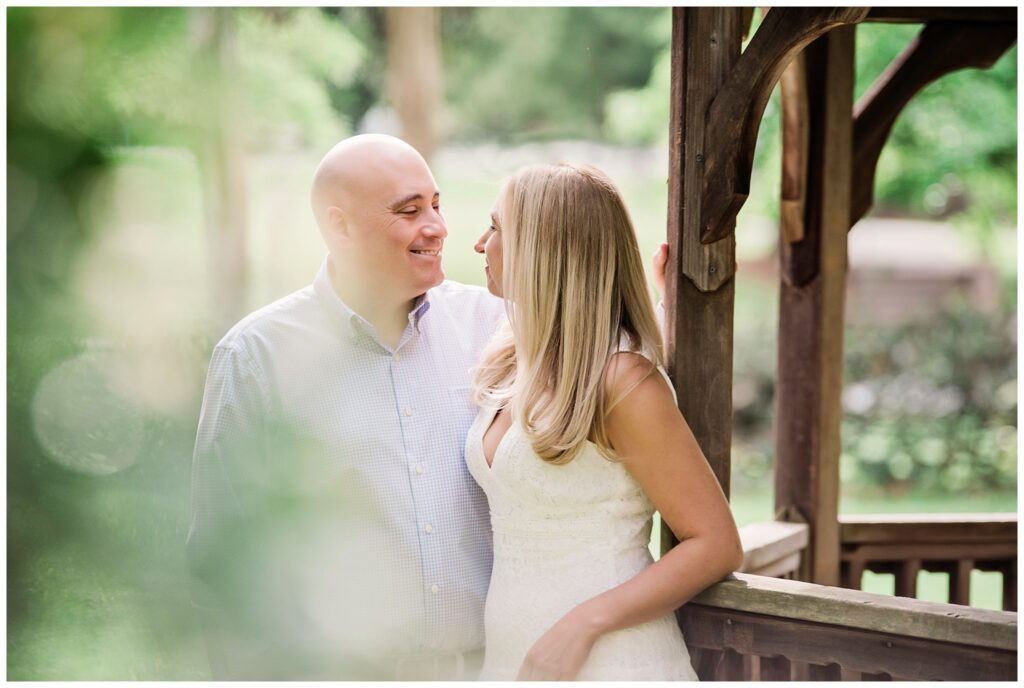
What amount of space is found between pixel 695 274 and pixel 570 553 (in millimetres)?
653

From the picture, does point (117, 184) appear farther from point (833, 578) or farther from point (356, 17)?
point (356, 17)

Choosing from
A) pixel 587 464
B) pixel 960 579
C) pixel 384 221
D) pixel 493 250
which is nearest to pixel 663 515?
pixel 587 464

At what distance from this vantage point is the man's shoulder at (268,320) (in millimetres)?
2416

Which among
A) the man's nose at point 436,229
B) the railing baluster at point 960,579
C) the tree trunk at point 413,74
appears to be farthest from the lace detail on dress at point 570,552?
the tree trunk at point 413,74

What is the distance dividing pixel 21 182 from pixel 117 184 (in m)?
0.13

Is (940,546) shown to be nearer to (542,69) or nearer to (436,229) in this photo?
(436,229)

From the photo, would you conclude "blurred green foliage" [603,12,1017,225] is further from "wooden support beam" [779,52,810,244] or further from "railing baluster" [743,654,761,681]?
"railing baluster" [743,654,761,681]

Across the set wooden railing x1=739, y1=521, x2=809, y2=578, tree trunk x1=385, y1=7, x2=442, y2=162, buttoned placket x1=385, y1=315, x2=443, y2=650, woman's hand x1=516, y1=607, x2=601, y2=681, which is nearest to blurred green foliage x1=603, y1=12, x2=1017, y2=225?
tree trunk x1=385, y1=7, x2=442, y2=162

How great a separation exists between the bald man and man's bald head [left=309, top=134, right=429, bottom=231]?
0.02 m

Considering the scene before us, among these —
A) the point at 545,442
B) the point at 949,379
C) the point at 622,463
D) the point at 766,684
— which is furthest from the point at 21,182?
the point at 949,379

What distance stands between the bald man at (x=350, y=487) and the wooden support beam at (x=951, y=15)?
A: 5.79ft

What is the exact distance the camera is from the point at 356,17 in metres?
11.8

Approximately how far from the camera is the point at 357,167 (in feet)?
8.39

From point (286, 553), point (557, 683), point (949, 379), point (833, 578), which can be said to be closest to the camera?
point (557, 683)
